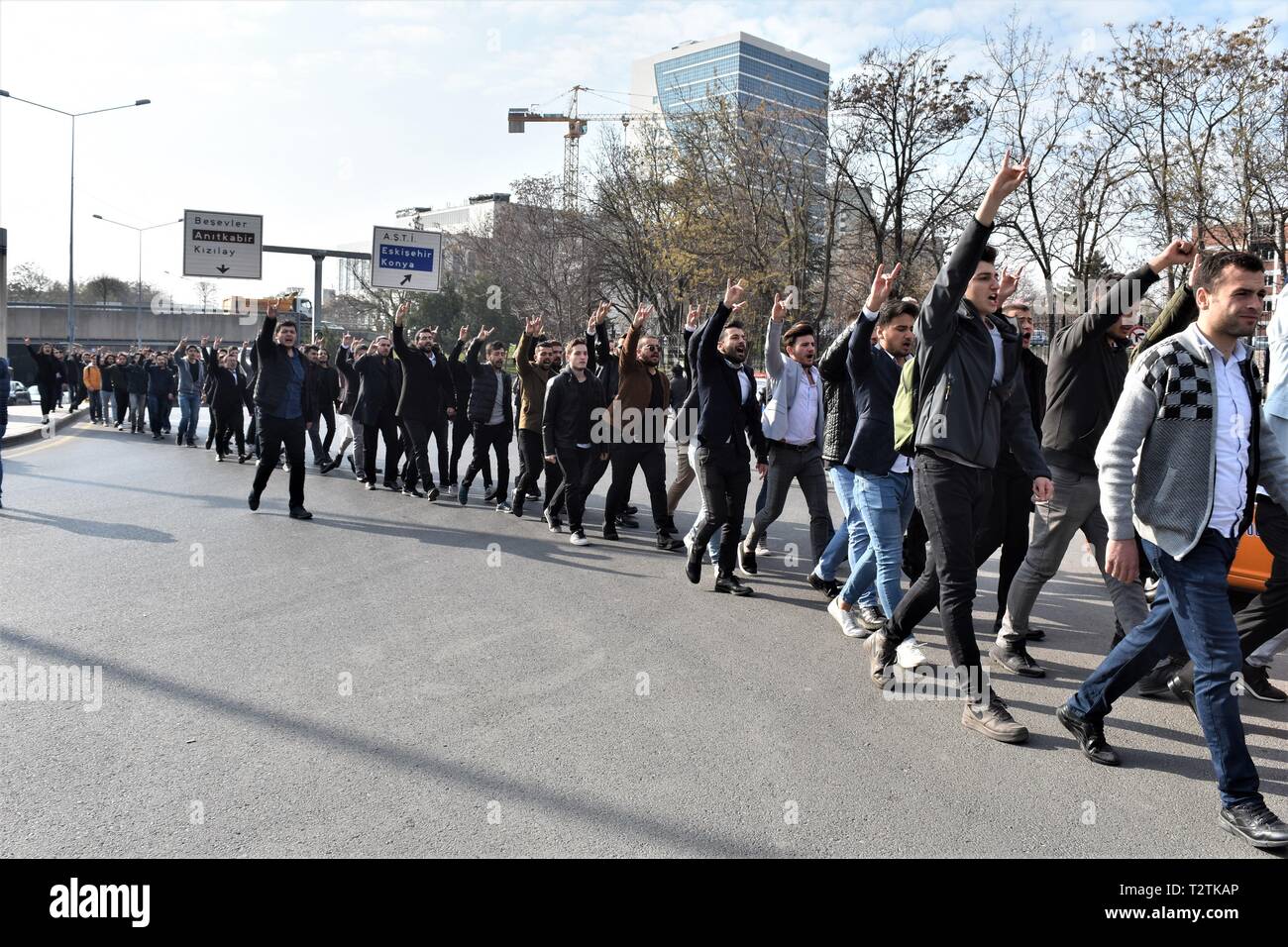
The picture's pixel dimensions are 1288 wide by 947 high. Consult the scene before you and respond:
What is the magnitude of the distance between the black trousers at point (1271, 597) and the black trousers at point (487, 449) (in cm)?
817

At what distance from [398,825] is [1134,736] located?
317cm

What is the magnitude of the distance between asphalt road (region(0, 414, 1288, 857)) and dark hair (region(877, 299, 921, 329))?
1.93 metres

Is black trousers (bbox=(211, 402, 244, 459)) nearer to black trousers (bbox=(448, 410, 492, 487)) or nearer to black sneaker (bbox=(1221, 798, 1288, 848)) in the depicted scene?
black trousers (bbox=(448, 410, 492, 487))

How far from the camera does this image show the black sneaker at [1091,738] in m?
4.04

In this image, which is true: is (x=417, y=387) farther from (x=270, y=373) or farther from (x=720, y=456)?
(x=720, y=456)

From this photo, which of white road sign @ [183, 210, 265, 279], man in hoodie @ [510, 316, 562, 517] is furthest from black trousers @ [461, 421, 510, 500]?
white road sign @ [183, 210, 265, 279]

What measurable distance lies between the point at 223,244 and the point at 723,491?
20964mm

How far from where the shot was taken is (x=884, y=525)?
557 centimetres

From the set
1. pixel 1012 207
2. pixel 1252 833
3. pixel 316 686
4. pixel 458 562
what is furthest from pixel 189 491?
pixel 1012 207

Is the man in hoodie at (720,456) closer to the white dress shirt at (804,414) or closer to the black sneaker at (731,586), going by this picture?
the black sneaker at (731,586)

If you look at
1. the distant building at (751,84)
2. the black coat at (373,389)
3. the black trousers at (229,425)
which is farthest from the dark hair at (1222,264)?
the distant building at (751,84)

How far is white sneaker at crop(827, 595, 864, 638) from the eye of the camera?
236 inches
